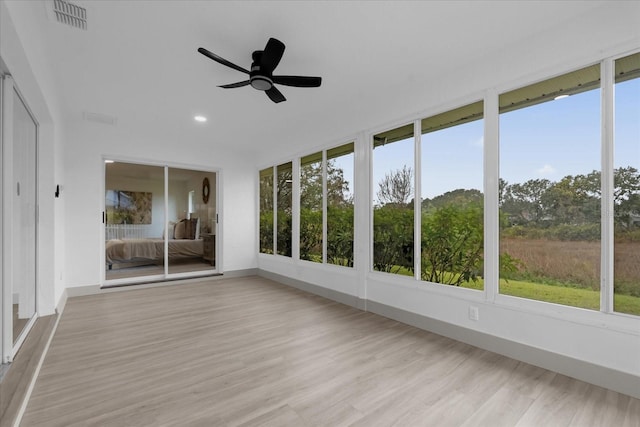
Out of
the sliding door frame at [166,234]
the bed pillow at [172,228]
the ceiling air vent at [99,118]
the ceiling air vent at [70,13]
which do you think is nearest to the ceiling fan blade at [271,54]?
the ceiling air vent at [70,13]

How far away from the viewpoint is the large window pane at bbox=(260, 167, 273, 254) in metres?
6.02

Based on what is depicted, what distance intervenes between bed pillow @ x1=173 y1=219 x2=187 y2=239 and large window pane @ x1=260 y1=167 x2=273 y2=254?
1670 millimetres

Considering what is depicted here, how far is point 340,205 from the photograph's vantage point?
14.3 feet

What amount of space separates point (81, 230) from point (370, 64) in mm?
4924

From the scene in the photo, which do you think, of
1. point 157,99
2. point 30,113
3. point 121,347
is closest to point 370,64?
point 157,99

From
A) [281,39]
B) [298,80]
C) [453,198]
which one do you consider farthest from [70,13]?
[453,198]

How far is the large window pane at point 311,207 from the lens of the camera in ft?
15.6

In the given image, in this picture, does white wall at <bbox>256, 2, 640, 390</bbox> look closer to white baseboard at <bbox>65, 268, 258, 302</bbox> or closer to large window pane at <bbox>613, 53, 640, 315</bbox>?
large window pane at <bbox>613, 53, 640, 315</bbox>

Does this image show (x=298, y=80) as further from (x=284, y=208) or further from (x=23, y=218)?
(x=284, y=208)

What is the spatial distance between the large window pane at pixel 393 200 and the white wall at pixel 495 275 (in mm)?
120

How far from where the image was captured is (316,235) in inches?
189

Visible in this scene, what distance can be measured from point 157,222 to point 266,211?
Answer: 2.18 m

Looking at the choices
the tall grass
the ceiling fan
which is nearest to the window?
the ceiling fan

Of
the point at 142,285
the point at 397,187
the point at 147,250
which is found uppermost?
the point at 397,187
